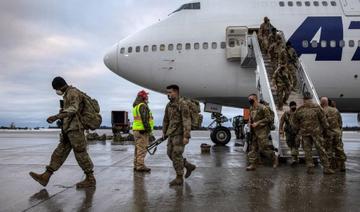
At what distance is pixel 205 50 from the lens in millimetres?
14352

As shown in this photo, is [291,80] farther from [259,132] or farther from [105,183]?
[105,183]

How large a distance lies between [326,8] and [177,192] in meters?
11.4

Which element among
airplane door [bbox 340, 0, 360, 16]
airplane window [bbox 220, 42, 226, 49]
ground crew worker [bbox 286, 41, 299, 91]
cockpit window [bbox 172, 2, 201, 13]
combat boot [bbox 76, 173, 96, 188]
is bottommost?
combat boot [bbox 76, 173, 96, 188]

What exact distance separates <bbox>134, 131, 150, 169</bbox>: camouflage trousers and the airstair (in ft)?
10.7

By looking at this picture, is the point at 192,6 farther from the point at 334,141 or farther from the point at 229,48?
the point at 334,141

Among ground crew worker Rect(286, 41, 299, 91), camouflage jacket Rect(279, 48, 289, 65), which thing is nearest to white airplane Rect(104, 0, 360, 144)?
ground crew worker Rect(286, 41, 299, 91)

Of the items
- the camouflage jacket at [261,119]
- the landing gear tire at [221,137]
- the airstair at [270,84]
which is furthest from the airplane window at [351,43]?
the camouflage jacket at [261,119]

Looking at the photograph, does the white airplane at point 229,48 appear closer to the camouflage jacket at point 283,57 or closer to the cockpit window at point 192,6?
the cockpit window at point 192,6

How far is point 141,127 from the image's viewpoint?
7.91 metres

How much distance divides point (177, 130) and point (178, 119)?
179 millimetres

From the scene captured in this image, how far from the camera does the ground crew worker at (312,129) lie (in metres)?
7.62

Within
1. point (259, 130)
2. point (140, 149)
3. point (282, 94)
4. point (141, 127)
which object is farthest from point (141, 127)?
point (282, 94)

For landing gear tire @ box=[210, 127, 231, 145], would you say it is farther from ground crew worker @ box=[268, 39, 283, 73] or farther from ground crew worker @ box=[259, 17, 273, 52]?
ground crew worker @ box=[268, 39, 283, 73]

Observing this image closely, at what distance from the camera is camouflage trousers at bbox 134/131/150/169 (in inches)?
305
